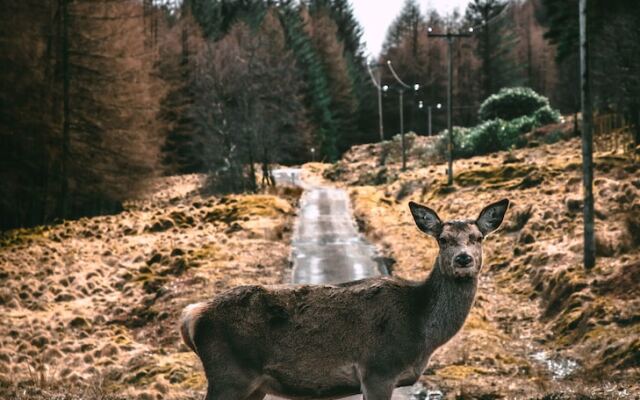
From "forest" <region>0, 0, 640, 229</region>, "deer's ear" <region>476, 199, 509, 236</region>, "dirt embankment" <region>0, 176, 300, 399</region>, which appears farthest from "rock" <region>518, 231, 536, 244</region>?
"deer's ear" <region>476, 199, 509, 236</region>

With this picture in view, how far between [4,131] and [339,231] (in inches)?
707

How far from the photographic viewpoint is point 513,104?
66312mm

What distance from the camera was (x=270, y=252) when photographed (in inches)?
1188

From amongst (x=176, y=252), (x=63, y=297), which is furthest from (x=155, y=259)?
(x=63, y=297)

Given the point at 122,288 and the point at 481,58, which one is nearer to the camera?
the point at 122,288

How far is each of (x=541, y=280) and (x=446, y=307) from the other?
1686 cm

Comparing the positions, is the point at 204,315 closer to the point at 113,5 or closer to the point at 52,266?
the point at 52,266

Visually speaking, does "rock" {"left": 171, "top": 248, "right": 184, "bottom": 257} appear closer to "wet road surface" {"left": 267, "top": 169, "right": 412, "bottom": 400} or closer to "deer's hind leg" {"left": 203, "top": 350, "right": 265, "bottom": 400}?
"wet road surface" {"left": 267, "top": 169, "right": 412, "bottom": 400}

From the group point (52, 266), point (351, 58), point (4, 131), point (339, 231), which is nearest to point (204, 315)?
point (52, 266)

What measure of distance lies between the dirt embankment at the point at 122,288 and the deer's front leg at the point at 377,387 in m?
6.33

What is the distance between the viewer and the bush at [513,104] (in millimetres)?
65750

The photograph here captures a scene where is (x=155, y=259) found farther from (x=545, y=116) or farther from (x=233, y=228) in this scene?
(x=545, y=116)

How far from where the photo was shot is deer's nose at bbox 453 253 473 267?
280 inches

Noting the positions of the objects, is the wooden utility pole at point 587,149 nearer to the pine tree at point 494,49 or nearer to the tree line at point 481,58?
the tree line at point 481,58
